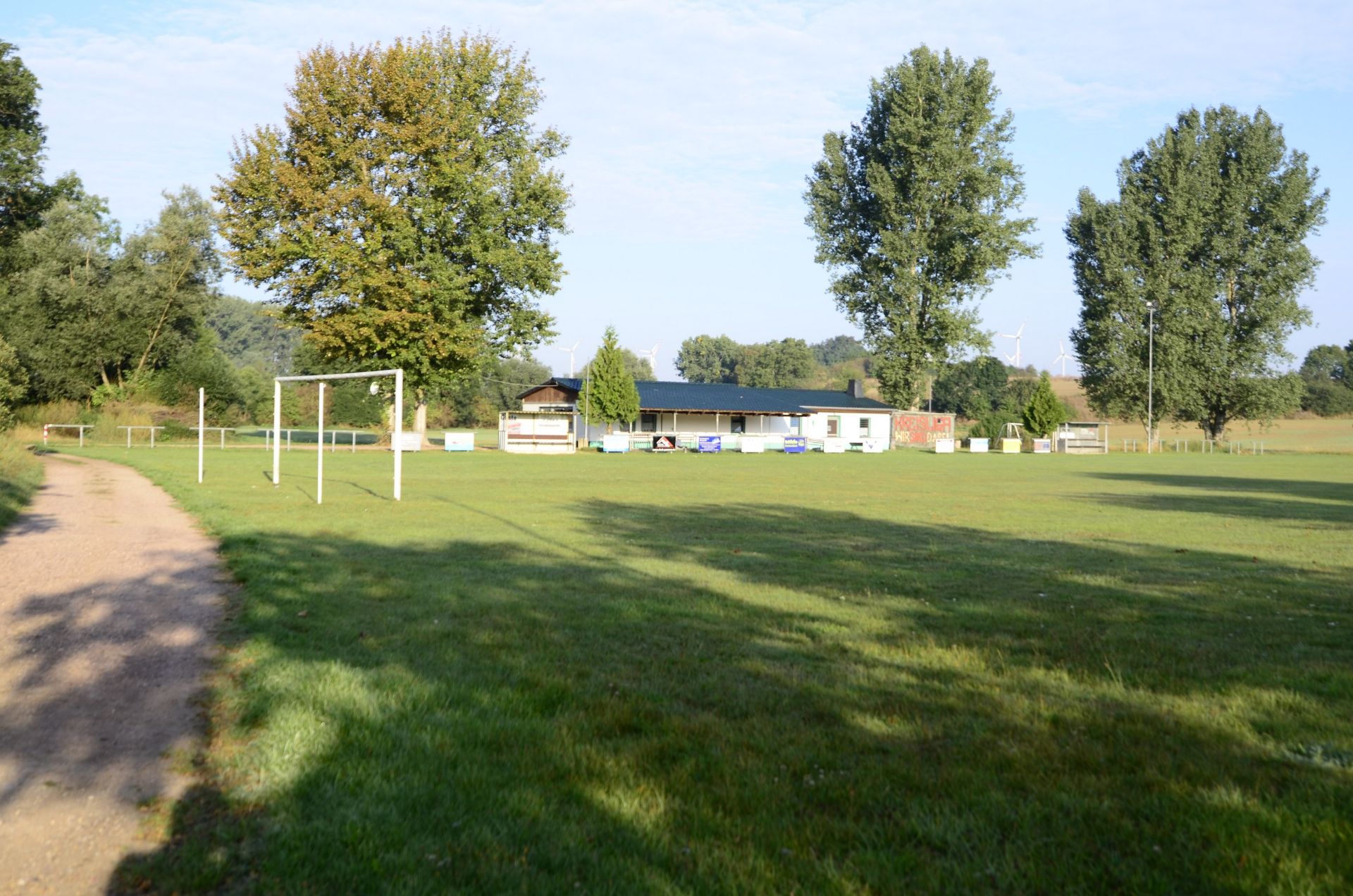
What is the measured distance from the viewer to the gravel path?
13.2 feet

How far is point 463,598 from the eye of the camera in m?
9.56

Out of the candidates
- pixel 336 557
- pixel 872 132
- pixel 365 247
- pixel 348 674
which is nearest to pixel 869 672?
pixel 348 674

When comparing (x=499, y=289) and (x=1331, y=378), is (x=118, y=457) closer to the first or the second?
(x=499, y=289)

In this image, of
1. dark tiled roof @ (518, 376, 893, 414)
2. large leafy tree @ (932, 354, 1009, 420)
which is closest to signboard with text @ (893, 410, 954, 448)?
dark tiled roof @ (518, 376, 893, 414)

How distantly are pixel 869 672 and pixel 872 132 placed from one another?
72681 mm

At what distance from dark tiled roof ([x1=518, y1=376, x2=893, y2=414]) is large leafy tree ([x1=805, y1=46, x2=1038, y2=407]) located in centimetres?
841

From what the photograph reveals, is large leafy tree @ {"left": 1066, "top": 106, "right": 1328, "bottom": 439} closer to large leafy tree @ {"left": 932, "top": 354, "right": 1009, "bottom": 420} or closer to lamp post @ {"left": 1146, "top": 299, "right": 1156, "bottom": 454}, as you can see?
lamp post @ {"left": 1146, "top": 299, "right": 1156, "bottom": 454}

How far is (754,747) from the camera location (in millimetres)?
5121

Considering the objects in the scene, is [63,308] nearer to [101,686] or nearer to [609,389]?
[609,389]

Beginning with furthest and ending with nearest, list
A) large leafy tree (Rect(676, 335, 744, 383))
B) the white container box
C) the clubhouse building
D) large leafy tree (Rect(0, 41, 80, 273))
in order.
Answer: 1. large leafy tree (Rect(676, 335, 744, 383))
2. the clubhouse building
3. the white container box
4. large leafy tree (Rect(0, 41, 80, 273))

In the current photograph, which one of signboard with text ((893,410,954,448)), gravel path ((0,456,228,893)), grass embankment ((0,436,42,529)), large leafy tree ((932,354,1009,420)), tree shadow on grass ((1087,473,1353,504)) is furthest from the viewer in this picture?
large leafy tree ((932,354,1009,420))

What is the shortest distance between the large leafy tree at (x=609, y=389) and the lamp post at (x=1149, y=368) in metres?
37.2

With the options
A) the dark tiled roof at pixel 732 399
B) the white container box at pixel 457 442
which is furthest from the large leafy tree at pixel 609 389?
the white container box at pixel 457 442

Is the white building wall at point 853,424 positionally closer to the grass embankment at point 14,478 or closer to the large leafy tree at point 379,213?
the large leafy tree at point 379,213
